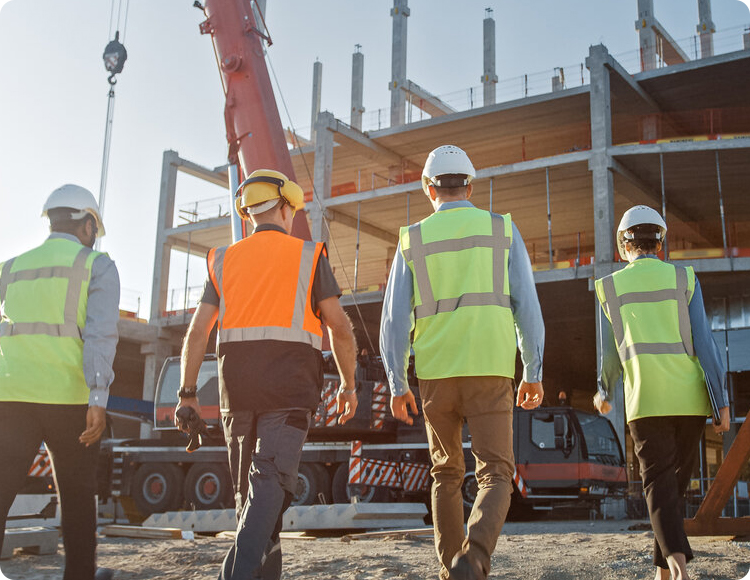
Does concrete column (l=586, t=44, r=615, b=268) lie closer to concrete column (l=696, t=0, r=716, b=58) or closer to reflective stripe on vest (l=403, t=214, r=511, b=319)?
concrete column (l=696, t=0, r=716, b=58)

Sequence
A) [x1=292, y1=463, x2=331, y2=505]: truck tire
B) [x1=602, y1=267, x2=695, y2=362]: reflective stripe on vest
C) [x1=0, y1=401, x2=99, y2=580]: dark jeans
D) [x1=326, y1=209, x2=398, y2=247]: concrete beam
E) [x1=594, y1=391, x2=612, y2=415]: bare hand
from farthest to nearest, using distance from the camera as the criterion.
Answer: [x1=326, y1=209, x2=398, y2=247]: concrete beam < [x1=292, y1=463, x2=331, y2=505]: truck tire < [x1=594, y1=391, x2=612, y2=415]: bare hand < [x1=602, y1=267, x2=695, y2=362]: reflective stripe on vest < [x1=0, y1=401, x2=99, y2=580]: dark jeans

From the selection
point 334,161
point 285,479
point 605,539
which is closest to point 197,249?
point 334,161

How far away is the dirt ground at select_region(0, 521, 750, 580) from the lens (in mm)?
4148

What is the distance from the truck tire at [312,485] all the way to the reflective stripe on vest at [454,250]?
442 inches

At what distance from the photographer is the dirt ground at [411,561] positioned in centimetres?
415

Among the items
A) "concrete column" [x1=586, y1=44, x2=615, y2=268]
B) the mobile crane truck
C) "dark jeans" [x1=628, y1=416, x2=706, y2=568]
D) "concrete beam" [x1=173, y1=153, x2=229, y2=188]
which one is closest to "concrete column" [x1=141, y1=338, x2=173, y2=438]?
"concrete beam" [x1=173, y1=153, x2=229, y2=188]

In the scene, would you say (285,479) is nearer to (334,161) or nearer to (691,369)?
(691,369)

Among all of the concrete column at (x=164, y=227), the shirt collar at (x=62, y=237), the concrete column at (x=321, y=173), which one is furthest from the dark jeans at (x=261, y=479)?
the concrete column at (x=164, y=227)

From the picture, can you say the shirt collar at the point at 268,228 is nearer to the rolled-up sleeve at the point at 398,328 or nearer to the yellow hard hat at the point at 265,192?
the yellow hard hat at the point at 265,192

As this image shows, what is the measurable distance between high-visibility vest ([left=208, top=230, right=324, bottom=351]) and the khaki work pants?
1.87 ft

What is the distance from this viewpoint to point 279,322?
3.22m

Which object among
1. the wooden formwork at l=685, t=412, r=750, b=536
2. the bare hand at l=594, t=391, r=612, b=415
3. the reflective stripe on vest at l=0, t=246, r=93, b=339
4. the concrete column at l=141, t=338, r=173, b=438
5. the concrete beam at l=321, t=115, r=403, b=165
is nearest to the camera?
the reflective stripe on vest at l=0, t=246, r=93, b=339

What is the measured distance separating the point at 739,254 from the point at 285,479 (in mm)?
21738

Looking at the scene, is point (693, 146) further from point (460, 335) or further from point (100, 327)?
point (100, 327)
